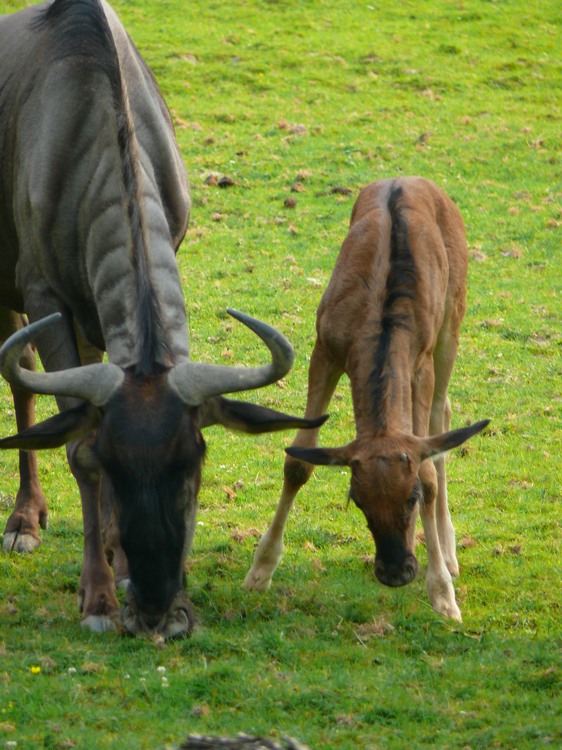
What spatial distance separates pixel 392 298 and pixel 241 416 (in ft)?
5.51

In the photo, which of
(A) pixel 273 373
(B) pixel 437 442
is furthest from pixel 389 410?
(A) pixel 273 373

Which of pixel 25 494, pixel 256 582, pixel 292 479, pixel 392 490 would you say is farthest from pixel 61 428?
pixel 25 494

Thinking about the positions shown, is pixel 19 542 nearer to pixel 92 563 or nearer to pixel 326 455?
pixel 92 563

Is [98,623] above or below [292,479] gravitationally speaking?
below

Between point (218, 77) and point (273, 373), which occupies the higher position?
point (273, 373)

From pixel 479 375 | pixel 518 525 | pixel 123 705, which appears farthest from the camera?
pixel 479 375

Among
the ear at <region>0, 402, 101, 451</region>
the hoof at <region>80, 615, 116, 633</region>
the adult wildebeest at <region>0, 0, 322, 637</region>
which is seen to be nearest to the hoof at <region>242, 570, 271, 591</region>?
the adult wildebeest at <region>0, 0, 322, 637</region>

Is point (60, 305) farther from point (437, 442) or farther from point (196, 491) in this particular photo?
point (437, 442)

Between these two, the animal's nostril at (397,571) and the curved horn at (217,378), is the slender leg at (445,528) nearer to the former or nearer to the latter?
the animal's nostril at (397,571)

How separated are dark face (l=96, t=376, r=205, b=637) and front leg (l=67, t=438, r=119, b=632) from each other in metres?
0.62

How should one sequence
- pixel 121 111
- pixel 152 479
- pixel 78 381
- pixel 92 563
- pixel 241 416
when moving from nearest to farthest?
pixel 152 479
pixel 78 381
pixel 241 416
pixel 92 563
pixel 121 111

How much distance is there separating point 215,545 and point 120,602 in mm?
1289

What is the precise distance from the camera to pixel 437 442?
734 centimetres

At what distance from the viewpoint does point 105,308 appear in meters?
7.32
